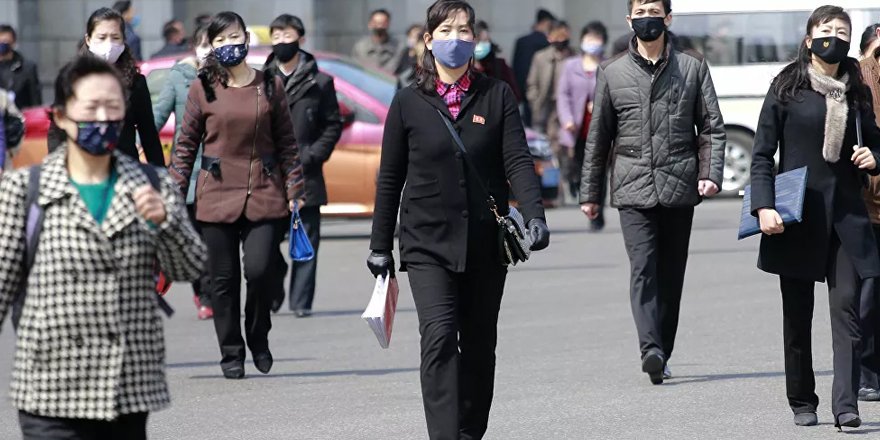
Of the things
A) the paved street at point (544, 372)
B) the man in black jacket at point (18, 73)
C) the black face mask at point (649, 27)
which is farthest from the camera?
the man in black jacket at point (18, 73)

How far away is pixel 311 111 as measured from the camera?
1204cm

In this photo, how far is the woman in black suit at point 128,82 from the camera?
8.82 metres

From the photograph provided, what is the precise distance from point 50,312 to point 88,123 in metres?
0.48

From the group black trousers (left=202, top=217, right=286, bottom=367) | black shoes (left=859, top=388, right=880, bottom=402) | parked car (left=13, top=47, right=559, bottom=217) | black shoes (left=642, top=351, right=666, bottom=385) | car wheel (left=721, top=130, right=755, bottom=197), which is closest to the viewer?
black shoes (left=859, top=388, right=880, bottom=402)

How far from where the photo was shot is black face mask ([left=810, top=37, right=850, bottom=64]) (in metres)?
7.57

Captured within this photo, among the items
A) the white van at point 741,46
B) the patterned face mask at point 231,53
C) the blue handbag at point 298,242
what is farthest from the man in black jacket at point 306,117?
the white van at point 741,46

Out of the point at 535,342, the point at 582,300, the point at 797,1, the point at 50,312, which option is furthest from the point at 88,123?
the point at 797,1

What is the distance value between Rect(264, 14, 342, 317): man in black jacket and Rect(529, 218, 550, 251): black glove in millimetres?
5180

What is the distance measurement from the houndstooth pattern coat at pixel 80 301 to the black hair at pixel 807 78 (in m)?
3.51

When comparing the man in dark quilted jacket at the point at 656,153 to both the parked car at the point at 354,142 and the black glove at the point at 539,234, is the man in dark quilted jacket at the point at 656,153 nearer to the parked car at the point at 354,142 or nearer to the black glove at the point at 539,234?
the black glove at the point at 539,234

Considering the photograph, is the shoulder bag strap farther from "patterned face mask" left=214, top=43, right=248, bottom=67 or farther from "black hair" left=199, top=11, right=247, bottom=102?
"black hair" left=199, top=11, right=247, bottom=102

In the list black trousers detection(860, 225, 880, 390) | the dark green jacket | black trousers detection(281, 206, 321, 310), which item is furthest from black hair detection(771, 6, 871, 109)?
black trousers detection(281, 206, 321, 310)

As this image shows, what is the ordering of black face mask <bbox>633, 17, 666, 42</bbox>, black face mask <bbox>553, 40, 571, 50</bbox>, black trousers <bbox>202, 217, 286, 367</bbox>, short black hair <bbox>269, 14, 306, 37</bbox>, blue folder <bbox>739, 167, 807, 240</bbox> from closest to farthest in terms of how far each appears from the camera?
blue folder <bbox>739, 167, 807, 240</bbox>, black face mask <bbox>633, 17, 666, 42</bbox>, black trousers <bbox>202, 217, 286, 367</bbox>, short black hair <bbox>269, 14, 306, 37</bbox>, black face mask <bbox>553, 40, 571, 50</bbox>

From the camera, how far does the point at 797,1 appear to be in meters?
21.3
